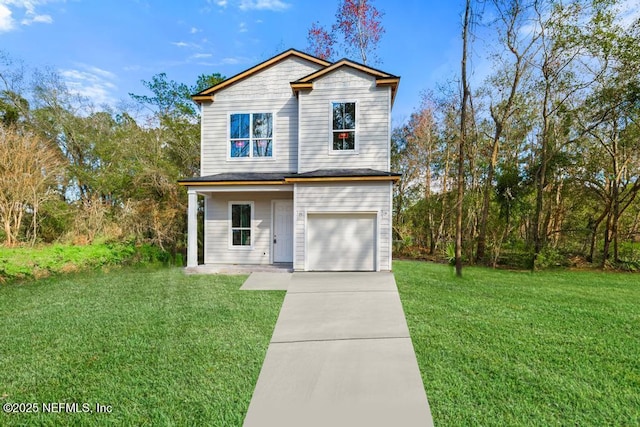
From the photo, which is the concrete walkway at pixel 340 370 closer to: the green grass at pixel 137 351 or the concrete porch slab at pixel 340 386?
the concrete porch slab at pixel 340 386

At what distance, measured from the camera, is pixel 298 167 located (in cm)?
907

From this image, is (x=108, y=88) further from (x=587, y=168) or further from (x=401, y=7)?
(x=587, y=168)

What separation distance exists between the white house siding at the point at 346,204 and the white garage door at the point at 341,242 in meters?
0.23

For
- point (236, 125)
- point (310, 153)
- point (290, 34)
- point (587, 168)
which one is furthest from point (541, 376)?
point (290, 34)

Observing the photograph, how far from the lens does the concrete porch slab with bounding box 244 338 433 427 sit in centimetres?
263

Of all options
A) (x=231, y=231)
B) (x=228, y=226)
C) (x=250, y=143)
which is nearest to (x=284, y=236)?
(x=231, y=231)

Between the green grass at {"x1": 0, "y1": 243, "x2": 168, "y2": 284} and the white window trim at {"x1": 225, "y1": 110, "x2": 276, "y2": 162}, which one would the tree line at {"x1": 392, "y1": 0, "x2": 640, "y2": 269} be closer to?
the white window trim at {"x1": 225, "y1": 110, "x2": 276, "y2": 162}

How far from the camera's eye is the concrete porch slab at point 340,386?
2635 millimetres

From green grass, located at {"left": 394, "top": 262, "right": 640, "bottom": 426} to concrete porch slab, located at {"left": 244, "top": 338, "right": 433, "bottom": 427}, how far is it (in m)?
0.21

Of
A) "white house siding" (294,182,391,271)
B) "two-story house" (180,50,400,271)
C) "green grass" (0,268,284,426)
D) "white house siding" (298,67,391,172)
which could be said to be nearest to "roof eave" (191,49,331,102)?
"two-story house" (180,50,400,271)

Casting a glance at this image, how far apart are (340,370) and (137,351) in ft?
8.26

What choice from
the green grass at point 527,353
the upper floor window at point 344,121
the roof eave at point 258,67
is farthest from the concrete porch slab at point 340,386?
the roof eave at point 258,67

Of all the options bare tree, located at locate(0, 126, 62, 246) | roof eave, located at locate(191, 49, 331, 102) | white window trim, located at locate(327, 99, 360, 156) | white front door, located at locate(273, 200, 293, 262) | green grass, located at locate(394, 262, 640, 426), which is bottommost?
green grass, located at locate(394, 262, 640, 426)

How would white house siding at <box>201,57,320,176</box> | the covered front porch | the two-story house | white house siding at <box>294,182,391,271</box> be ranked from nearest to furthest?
1. white house siding at <box>294,182,391,271</box>
2. the two-story house
3. white house siding at <box>201,57,320,176</box>
4. the covered front porch
